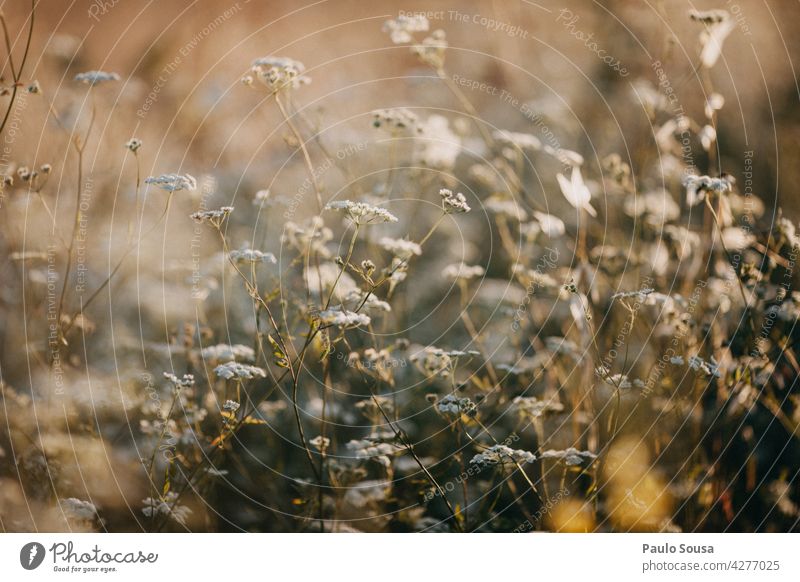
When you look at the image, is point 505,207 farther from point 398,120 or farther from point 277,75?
point 277,75

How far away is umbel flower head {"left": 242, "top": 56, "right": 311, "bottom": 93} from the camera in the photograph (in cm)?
128

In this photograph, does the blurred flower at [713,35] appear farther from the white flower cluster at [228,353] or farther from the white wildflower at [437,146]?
the white flower cluster at [228,353]

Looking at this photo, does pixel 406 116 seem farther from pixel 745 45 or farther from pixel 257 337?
pixel 745 45

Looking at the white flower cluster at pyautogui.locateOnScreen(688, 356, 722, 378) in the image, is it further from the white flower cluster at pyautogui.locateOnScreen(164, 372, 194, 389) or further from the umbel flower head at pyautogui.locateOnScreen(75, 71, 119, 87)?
the umbel flower head at pyautogui.locateOnScreen(75, 71, 119, 87)

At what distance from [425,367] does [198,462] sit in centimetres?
54

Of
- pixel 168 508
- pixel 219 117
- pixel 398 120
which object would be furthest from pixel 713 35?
pixel 168 508

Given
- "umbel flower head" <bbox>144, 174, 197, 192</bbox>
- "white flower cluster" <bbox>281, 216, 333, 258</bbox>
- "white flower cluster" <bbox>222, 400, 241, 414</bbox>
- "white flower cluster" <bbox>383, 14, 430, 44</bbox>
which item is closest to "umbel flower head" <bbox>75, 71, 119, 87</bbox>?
"umbel flower head" <bbox>144, 174, 197, 192</bbox>

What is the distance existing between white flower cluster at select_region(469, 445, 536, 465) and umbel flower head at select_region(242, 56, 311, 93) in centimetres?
88

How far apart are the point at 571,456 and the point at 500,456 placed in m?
0.16

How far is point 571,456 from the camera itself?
135 centimetres

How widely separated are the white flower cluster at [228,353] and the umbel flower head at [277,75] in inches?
21.4
